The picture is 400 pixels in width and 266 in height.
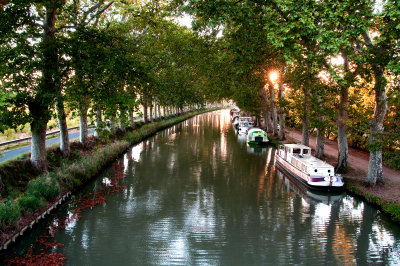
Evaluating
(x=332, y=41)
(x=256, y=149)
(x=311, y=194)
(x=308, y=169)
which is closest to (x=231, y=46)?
(x=332, y=41)

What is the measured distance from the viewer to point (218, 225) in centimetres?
1398

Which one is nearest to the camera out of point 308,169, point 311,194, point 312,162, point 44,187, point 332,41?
point 332,41

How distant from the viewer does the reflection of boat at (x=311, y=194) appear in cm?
1805

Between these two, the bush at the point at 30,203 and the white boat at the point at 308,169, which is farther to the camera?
the white boat at the point at 308,169

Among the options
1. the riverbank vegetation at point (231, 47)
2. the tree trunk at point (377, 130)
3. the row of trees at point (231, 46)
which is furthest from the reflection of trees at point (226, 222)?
the row of trees at point (231, 46)

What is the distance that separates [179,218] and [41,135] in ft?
31.5

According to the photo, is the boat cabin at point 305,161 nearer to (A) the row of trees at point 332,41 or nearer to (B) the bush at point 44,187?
(A) the row of trees at point 332,41

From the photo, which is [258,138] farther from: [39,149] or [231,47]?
[39,149]

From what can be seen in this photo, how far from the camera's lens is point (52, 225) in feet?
44.2

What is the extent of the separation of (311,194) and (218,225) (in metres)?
8.14

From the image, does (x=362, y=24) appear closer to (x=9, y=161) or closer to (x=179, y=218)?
(x=179, y=218)

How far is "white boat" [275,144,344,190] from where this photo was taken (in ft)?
60.8

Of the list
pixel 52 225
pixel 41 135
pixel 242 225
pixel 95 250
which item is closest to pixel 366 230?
pixel 242 225

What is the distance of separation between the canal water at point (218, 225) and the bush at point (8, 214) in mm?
975
